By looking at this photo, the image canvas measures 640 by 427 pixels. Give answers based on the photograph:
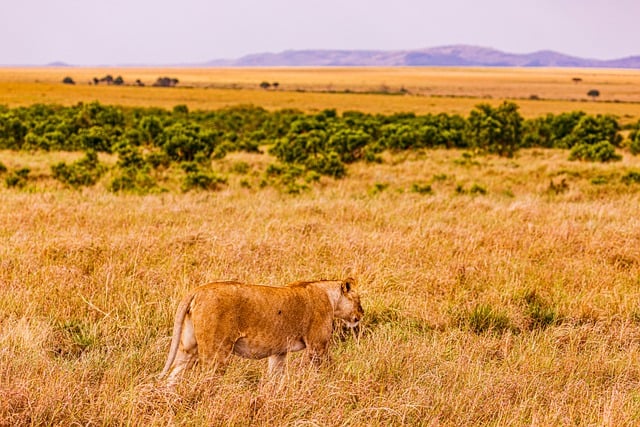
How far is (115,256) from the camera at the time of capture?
7375 mm

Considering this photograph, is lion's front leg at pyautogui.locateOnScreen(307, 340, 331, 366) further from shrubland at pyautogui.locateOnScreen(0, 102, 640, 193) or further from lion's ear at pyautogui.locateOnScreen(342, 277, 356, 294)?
shrubland at pyautogui.locateOnScreen(0, 102, 640, 193)

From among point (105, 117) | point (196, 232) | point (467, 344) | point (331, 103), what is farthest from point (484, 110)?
point (331, 103)

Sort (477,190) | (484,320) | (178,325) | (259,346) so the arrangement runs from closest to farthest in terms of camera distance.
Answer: (178,325) < (259,346) < (484,320) < (477,190)

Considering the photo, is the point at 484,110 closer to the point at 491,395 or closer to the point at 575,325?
the point at 575,325

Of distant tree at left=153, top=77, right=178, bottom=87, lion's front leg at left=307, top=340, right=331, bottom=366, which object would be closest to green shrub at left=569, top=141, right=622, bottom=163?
lion's front leg at left=307, top=340, right=331, bottom=366

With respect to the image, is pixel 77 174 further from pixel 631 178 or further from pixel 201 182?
pixel 631 178

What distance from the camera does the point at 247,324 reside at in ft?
13.5

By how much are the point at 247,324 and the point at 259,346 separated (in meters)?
0.19

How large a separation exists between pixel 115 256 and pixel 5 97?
7304cm

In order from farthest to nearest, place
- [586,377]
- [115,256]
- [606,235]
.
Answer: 1. [606,235]
2. [115,256]
3. [586,377]

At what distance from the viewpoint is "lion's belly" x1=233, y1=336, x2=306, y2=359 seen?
415 cm

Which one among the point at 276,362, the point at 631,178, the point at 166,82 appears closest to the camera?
the point at 276,362

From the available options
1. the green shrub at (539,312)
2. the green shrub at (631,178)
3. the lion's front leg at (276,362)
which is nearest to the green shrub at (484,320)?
the green shrub at (539,312)

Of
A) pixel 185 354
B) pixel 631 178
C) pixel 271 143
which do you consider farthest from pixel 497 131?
pixel 185 354
